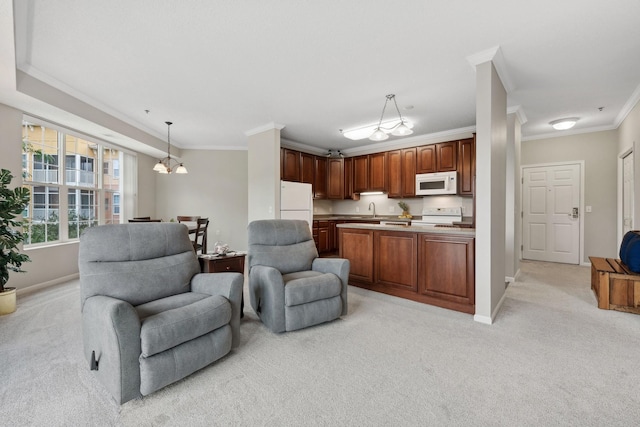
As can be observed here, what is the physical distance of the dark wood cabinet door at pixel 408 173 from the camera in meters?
5.94

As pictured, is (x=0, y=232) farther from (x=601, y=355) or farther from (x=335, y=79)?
(x=601, y=355)

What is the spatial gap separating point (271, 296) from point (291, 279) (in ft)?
0.90

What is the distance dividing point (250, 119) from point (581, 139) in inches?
233

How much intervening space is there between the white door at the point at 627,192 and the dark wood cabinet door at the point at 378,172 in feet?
12.4

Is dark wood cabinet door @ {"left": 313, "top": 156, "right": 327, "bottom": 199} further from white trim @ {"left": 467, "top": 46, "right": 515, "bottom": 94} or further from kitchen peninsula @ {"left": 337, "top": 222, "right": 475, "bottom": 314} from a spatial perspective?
white trim @ {"left": 467, "top": 46, "right": 515, "bottom": 94}

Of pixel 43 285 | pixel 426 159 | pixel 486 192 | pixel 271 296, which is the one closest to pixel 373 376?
pixel 271 296

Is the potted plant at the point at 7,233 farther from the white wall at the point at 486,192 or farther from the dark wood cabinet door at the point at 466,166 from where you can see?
the dark wood cabinet door at the point at 466,166

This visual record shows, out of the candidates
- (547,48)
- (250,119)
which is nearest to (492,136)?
(547,48)

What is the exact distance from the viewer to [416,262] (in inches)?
131

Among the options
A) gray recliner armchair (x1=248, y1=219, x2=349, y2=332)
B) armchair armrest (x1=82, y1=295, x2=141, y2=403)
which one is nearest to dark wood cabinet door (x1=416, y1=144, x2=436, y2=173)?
gray recliner armchair (x1=248, y1=219, x2=349, y2=332)

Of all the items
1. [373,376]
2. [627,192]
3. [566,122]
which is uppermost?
[566,122]

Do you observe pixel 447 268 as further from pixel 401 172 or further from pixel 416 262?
pixel 401 172

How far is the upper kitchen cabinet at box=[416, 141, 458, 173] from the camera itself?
5441 millimetres

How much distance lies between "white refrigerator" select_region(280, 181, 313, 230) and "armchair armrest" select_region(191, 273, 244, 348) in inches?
117
